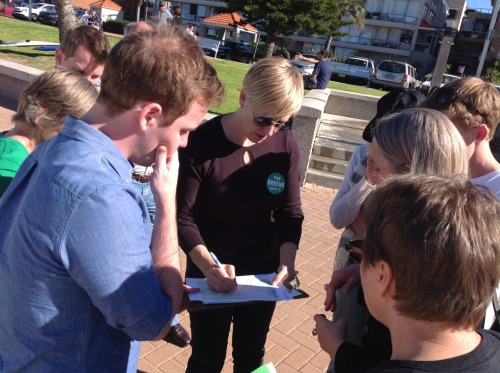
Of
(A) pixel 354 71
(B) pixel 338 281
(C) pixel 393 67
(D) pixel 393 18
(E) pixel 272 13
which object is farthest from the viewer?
(D) pixel 393 18

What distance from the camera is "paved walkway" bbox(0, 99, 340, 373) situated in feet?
10.2

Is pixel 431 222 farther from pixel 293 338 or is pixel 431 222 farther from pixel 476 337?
pixel 293 338

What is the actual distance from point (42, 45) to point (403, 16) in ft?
157

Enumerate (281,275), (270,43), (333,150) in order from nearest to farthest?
(281,275) < (333,150) < (270,43)

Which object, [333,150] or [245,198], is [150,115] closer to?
[245,198]

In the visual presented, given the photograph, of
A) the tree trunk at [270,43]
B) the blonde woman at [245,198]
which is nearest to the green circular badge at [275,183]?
the blonde woman at [245,198]

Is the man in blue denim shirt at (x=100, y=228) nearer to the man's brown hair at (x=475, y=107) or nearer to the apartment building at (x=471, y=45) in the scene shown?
the man's brown hair at (x=475, y=107)

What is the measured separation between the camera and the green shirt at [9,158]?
188 cm

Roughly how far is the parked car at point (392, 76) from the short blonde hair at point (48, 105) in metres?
27.0

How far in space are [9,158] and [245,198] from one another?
1.05 meters

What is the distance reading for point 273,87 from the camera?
7.00 feet

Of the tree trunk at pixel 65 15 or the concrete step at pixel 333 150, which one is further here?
the tree trunk at pixel 65 15

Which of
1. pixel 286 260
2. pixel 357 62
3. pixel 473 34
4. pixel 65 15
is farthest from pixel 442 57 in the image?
pixel 473 34

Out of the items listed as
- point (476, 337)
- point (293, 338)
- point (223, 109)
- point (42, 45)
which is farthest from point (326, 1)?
point (476, 337)
